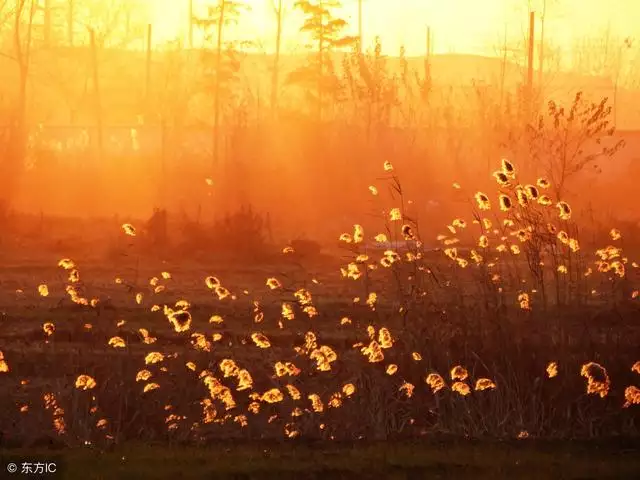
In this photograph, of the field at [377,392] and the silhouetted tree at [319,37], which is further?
the silhouetted tree at [319,37]

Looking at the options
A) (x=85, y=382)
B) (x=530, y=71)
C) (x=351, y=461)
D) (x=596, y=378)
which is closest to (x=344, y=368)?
(x=596, y=378)

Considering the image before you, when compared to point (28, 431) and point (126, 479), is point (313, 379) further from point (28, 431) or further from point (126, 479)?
point (126, 479)

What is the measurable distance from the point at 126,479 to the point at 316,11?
4799 centimetres

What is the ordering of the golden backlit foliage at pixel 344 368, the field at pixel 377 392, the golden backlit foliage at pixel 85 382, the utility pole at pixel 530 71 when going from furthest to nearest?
1. the utility pole at pixel 530 71
2. the golden backlit foliage at pixel 344 368
3. the golden backlit foliage at pixel 85 382
4. the field at pixel 377 392

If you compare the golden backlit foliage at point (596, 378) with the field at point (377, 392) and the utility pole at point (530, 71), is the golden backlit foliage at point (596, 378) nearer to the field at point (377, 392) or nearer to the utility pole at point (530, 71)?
the field at point (377, 392)

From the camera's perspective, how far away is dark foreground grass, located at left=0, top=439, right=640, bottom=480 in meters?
6.86

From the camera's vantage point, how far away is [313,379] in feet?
33.6

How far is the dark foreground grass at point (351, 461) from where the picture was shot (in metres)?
6.86

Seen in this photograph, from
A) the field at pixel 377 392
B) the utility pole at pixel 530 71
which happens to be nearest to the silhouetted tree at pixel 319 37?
the utility pole at pixel 530 71

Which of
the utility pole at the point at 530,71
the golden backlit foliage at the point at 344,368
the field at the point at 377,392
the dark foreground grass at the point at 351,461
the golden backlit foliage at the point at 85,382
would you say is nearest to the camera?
the dark foreground grass at the point at 351,461

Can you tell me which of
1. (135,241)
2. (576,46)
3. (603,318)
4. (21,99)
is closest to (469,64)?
(576,46)

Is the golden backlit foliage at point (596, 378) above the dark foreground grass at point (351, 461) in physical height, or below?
above

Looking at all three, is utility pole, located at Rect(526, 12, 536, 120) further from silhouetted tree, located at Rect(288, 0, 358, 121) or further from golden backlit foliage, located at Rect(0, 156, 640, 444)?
golden backlit foliage, located at Rect(0, 156, 640, 444)

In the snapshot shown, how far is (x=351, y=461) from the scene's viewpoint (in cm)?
715
